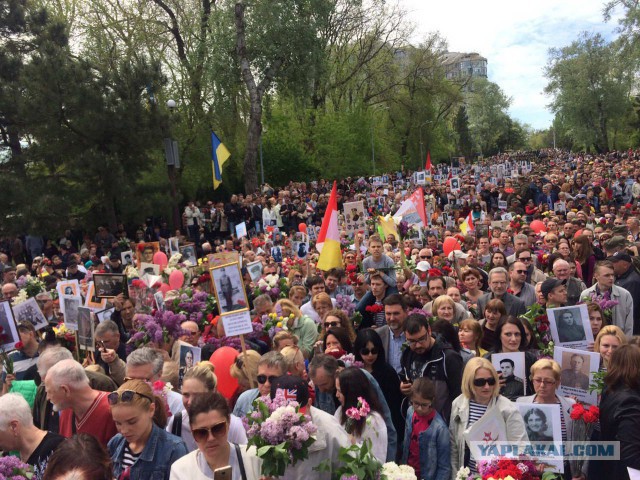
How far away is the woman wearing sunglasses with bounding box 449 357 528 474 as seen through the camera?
13.8ft

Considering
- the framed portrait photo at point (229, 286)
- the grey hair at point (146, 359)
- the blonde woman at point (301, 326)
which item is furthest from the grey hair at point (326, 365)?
the framed portrait photo at point (229, 286)

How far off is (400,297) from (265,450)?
3273 mm

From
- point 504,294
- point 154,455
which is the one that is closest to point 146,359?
point 154,455

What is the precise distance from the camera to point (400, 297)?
6156mm

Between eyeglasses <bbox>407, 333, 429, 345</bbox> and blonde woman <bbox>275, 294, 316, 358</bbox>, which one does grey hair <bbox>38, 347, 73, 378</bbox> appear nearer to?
blonde woman <bbox>275, 294, 316, 358</bbox>

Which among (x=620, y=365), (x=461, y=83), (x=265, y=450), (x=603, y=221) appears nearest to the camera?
(x=265, y=450)

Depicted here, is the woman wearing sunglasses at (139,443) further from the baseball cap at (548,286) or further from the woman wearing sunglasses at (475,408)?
the baseball cap at (548,286)

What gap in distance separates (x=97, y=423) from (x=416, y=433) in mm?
2178

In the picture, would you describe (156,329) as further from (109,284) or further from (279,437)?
(279,437)

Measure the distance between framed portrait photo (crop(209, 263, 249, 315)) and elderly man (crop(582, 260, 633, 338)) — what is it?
11.9 feet

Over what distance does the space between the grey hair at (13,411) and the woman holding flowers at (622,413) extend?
11.5 feet

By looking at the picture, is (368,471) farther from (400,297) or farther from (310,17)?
(310,17)

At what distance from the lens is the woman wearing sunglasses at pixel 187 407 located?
4.00m

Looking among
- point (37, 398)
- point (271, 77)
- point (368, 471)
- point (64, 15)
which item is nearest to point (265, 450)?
point (368, 471)
